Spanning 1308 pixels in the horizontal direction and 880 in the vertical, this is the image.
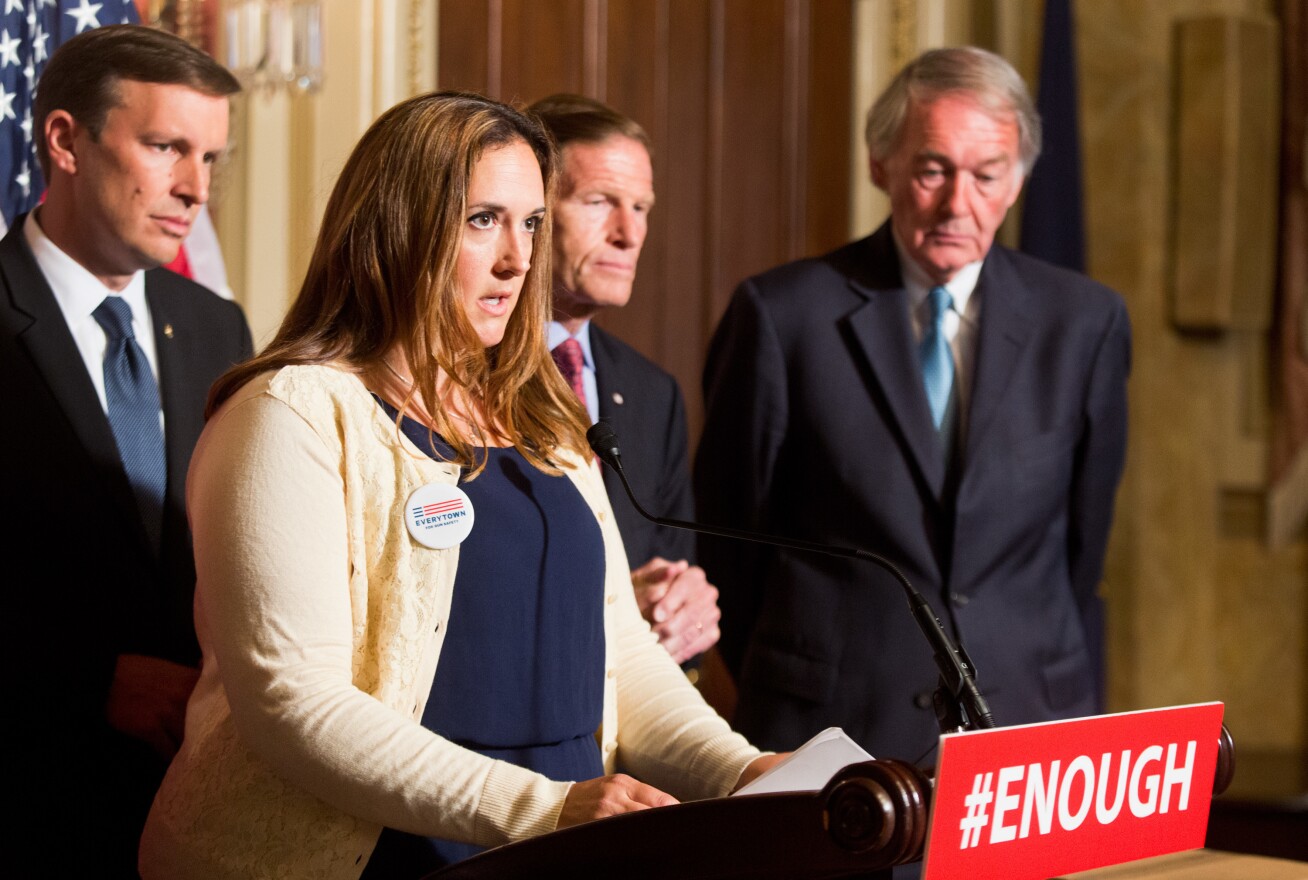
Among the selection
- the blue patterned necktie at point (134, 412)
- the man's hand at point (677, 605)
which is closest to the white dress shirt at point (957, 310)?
the man's hand at point (677, 605)

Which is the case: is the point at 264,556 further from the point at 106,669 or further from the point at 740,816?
the point at 106,669

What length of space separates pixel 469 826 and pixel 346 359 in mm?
557

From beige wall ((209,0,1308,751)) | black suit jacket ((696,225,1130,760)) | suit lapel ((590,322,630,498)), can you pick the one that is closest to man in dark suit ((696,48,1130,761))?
black suit jacket ((696,225,1130,760))

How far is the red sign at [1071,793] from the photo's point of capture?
115 centimetres

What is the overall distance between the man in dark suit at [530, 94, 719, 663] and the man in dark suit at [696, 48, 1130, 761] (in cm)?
22

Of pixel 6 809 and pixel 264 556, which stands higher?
pixel 264 556

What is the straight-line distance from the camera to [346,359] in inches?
67.8

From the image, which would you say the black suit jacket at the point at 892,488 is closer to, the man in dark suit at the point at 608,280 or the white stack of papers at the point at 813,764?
the man in dark suit at the point at 608,280

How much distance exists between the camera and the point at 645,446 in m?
2.63

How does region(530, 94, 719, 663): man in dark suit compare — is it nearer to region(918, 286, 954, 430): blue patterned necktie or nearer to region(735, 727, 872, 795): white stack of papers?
region(918, 286, 954, 430): blue patterned necktie

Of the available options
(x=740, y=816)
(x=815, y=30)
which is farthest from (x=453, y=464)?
(x=815, y=30)

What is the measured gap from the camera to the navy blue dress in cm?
164

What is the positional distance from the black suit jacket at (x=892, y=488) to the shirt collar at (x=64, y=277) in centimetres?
115

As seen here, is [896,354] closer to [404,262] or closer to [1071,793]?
[404,262]
